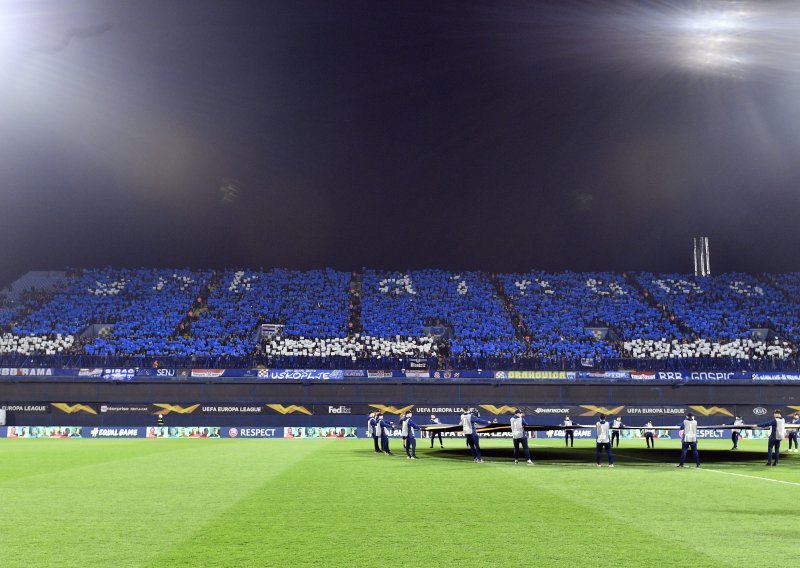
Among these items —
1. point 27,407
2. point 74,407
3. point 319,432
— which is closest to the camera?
point 319,432

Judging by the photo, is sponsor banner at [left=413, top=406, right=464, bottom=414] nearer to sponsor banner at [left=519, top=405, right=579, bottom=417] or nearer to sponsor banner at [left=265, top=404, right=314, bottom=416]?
sponsor banner at [left=519, top=405, right=579, bottom=417]

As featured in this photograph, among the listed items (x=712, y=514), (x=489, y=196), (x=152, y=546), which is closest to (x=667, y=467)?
(x=712, y=514)

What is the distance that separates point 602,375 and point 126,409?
34.4 m

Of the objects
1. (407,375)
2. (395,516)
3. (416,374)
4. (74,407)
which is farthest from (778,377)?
(74,407)

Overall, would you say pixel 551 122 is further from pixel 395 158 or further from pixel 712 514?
pixel 712 514

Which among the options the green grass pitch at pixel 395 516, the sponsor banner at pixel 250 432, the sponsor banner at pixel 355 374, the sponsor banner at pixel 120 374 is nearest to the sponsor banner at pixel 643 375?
the sponsor banner at pixel 355 374

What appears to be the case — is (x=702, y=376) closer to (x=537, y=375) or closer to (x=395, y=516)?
(x=537, y=375)

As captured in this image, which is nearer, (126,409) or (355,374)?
(126,409)

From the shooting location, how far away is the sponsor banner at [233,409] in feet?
172

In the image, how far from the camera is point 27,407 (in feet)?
169

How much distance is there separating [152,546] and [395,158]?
57564mm

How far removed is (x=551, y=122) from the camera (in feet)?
201

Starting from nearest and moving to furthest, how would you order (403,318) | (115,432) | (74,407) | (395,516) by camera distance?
(395,516)
(115,432)
(74,407)
(403,318)

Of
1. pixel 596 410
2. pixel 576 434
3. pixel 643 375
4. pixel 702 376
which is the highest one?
pixel 643 375
